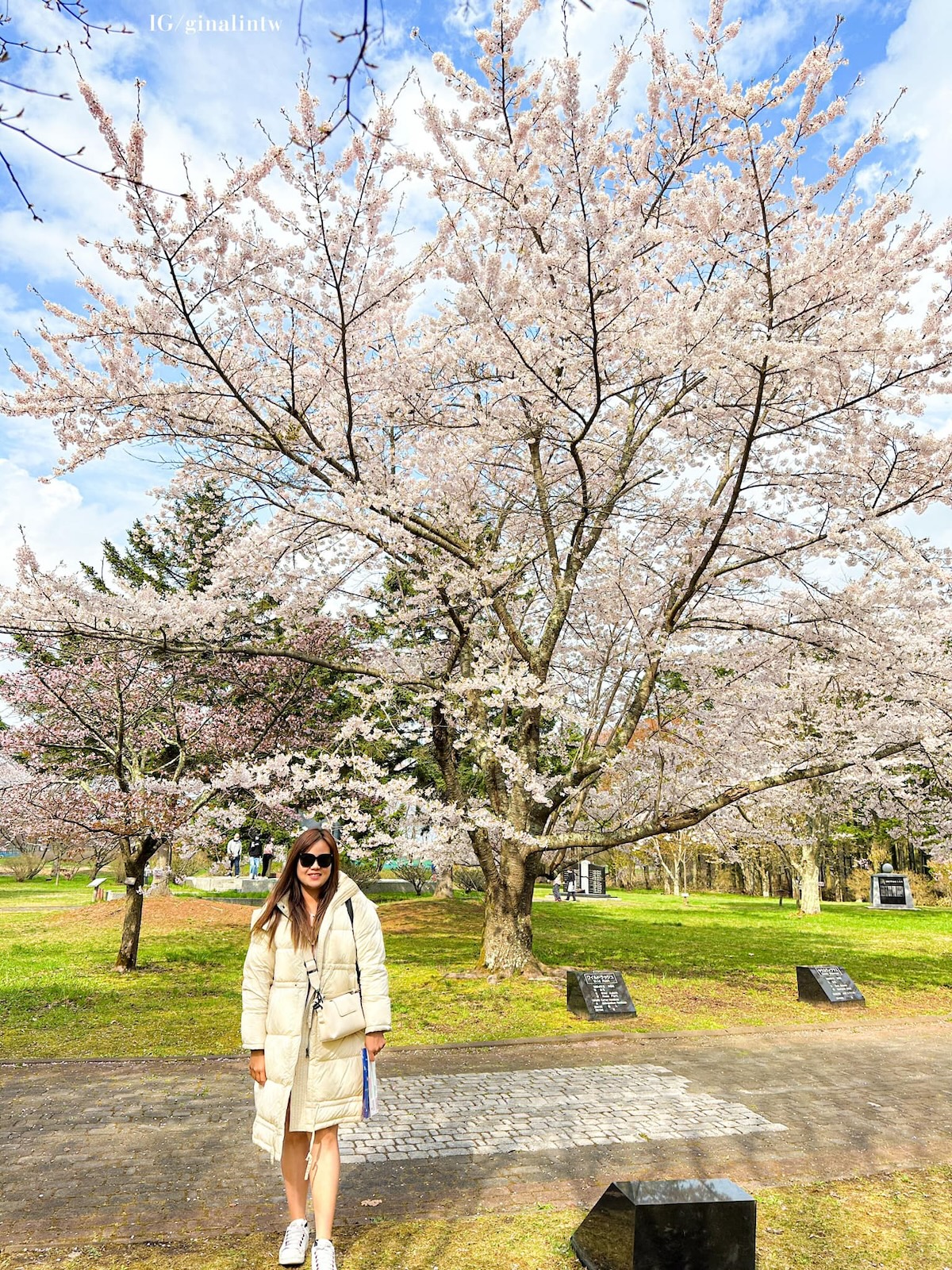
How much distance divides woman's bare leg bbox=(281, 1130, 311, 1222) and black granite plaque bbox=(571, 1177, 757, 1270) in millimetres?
1355

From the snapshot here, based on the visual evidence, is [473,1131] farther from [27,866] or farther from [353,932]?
[27,866]

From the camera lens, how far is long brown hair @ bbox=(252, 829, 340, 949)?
365 centimetres

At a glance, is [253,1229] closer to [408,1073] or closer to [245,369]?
[408,1073]

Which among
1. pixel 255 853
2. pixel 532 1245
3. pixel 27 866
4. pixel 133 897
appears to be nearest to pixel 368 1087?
pixel 532 1245

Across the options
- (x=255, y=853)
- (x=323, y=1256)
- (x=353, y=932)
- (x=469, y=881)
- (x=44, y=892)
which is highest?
(x=255, y=853)

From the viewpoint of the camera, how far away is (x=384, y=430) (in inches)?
456

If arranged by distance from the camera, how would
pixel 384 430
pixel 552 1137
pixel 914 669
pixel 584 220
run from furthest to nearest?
1. pixel 384 430
2. pixel 914 669
3. pixel 584 220
4. pixel 552 1137

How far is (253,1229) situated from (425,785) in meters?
19.1

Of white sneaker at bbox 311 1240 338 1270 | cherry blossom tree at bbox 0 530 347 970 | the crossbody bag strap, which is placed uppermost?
cherry blossom tree at bbox 0 530 347 970

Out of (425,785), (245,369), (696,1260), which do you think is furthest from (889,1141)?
(425,785)

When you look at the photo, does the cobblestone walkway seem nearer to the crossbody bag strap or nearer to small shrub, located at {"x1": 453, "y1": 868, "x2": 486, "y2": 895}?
the crossbody bag strap

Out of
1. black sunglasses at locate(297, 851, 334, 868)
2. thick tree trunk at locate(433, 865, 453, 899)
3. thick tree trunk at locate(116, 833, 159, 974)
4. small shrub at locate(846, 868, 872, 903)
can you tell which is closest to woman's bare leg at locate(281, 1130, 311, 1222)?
black sunglasses at locate(297, 851, 334, 868)

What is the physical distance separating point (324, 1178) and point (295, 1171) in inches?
8.0

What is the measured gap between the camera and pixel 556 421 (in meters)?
10.1
